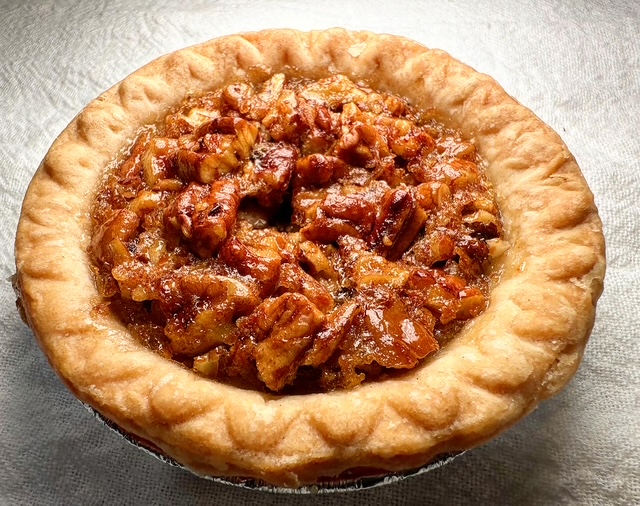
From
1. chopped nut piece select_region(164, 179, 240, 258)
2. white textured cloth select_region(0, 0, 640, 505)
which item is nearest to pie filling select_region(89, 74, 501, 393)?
chopped nut piece select_region(164, 179, 240, 258)

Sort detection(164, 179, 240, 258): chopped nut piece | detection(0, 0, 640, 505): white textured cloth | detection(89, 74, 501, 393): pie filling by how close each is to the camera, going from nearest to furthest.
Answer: detection(89, 74, 501, 393): pie filling → detection(164, 179, 240, 258): chopped nut piece → detection(0, 0, 640, 505): white textured cloth

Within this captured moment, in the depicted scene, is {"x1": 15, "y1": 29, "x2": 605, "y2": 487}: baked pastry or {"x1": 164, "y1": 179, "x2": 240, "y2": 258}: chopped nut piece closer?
{"x1": 15, "y1": 29, "x2": 605, "y2": 487}: baked pastry

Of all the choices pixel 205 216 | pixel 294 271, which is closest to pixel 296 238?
pixel 294 271

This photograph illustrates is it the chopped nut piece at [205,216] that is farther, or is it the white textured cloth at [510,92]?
the white textured cloth at [510,92]

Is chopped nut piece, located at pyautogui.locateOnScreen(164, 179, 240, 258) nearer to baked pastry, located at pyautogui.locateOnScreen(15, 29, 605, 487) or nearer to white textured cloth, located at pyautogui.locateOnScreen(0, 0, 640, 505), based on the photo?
baked pastry, located at pyautogui.locateOnScreen(15, 29, 605, 487)

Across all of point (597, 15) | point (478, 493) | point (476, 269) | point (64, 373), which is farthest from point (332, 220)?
point (597, 15)

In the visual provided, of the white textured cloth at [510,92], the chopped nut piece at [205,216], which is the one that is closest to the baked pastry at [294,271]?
the chopped nut piece at [205,216]

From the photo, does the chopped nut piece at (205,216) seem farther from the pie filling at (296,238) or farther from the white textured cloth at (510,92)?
the white textured cloth at (510,92)

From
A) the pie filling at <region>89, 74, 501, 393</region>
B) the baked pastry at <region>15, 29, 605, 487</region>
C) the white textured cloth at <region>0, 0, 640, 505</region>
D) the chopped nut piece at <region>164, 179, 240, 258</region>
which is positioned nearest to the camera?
the baked pastry at <region>15, 29, 605, 487</region>
